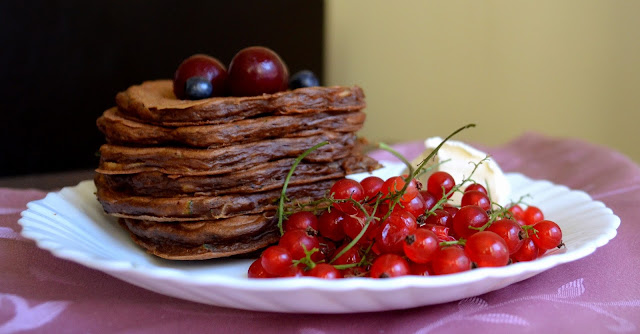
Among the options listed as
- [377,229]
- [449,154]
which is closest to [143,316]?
[377,229]

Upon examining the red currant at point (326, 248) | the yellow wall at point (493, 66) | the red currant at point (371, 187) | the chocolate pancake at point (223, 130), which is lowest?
the yellow wall at point (493, 66)

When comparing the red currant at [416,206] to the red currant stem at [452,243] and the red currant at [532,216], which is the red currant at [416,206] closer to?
the red currant stem at [452,243]

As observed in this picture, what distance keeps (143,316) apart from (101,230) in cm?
33

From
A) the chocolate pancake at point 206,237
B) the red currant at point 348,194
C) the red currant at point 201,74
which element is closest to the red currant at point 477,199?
the red currant at point 348,194

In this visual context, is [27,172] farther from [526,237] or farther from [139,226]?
[526,237]

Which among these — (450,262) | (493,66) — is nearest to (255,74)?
(450,262)

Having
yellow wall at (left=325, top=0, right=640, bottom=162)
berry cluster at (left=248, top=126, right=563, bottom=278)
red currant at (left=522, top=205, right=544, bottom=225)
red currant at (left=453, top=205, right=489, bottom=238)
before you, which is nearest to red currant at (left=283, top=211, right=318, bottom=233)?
berry cluster at (left=248, top=126, right=563, bottom=278)

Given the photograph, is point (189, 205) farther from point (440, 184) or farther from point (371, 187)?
point (440, 184)

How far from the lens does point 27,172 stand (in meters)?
2.59

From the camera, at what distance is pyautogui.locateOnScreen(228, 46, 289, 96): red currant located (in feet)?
3.48

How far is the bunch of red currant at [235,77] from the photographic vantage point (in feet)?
3.45

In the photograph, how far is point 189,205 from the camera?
3.10 ft

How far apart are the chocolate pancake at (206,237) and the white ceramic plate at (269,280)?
3cm

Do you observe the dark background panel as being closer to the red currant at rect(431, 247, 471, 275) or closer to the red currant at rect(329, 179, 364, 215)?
the red currant at rect(329, 179, 364, 215)
